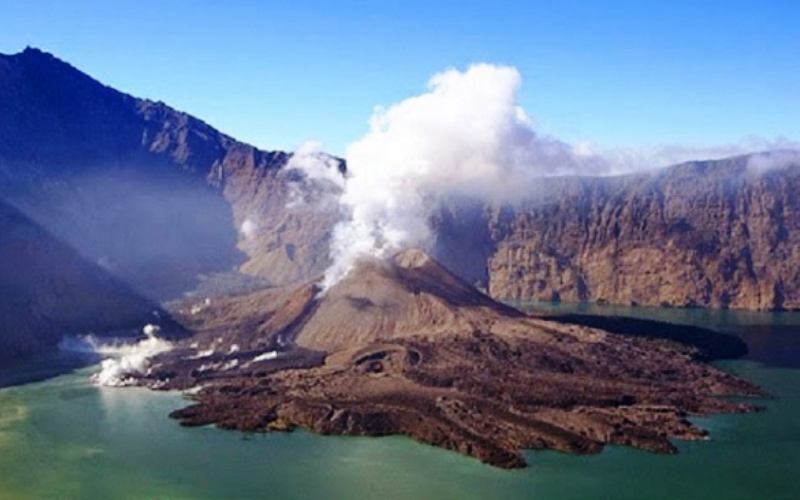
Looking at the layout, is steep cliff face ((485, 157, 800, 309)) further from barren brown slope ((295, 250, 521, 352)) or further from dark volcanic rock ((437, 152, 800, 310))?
barren brown slope ((295, 250, 521, 352))

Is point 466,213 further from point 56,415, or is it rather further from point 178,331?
point 56,415

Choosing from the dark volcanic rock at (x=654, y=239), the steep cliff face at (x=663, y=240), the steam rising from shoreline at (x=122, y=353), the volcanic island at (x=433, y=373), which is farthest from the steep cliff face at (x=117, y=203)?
the volcanic island at (x=433, y=373)

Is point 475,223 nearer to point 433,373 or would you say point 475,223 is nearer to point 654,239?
point 654,239

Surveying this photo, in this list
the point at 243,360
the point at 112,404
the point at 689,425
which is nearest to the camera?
the point at 689,425

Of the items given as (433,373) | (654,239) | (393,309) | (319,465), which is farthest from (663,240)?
(319,465)

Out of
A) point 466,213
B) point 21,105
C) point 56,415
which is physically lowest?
point 56,415

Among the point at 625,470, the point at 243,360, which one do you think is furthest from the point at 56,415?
the point at 625,470

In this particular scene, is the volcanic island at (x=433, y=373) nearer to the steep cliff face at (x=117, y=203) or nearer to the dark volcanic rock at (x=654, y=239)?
the steep cliff face at (x=117, y=203)
